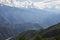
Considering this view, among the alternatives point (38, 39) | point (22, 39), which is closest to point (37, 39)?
point (38, 39)

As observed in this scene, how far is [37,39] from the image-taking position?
89688 mm

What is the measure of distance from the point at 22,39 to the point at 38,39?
6818 millimetres

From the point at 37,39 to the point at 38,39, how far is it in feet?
1.80

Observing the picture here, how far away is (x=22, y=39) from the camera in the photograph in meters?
90.8

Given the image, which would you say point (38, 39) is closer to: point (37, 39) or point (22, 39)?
point (37, 39)

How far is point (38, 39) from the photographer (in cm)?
8931

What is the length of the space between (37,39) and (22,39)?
20.8 ft
